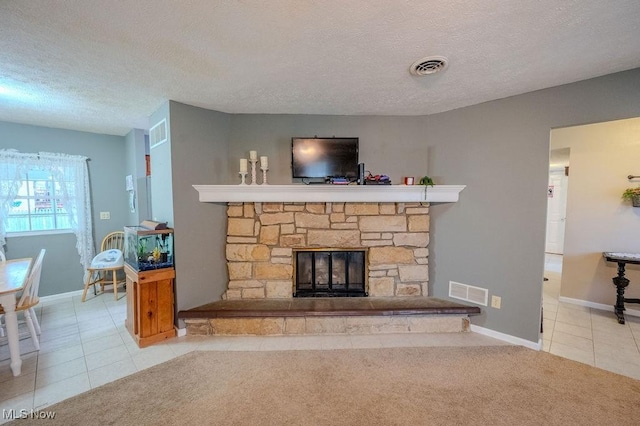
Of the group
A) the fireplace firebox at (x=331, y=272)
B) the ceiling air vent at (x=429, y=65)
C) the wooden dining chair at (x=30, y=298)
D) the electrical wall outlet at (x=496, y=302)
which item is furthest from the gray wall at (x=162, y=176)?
the electrical wall outlet at (x=496, y=302)

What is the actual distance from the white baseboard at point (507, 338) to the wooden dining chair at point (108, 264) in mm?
4542

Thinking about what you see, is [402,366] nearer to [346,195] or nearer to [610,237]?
[346,195]

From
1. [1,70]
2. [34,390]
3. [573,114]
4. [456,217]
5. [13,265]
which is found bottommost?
[34,390]

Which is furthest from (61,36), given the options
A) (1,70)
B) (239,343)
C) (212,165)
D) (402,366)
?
(402,366)

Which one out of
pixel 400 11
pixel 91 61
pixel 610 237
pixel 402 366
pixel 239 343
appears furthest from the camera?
pixel 610 237

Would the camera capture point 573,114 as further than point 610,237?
No

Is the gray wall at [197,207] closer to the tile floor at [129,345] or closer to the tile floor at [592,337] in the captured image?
the tile floor at [129,345]

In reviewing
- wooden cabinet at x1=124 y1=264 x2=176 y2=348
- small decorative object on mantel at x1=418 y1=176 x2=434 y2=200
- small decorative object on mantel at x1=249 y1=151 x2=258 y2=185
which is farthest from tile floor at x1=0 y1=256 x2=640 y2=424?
small decorative object on mantel at x1=249 y1=151 x2=258 y2=185

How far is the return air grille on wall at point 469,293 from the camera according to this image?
8.64 ft

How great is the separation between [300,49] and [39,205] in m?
4.23

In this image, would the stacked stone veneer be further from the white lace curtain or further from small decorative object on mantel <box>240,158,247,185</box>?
the white lace curtain

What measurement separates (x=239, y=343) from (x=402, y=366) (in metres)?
1.53

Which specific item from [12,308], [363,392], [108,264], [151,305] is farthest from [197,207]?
[363,392]

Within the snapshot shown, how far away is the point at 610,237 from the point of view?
3137 millimetres
